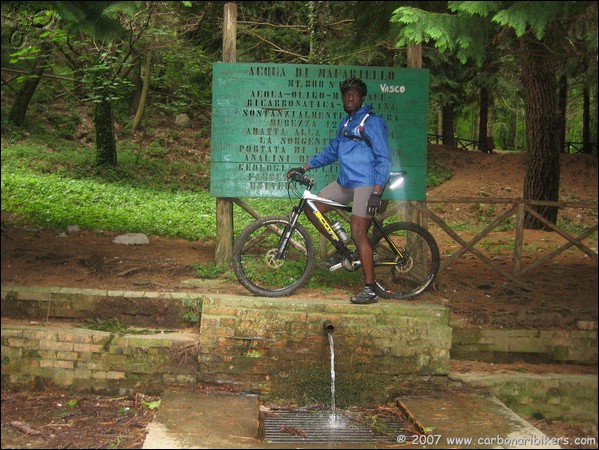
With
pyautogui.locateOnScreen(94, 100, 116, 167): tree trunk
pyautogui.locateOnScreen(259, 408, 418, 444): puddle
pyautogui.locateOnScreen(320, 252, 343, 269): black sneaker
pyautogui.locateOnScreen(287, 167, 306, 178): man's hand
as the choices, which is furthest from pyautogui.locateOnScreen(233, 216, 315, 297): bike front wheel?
pyautogui.locateOnScreen(94, 100, 116, 167): tree trunk

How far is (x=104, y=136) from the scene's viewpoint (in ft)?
52.5

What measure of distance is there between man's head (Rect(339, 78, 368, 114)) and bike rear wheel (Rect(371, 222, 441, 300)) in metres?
1.31

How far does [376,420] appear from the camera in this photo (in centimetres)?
604

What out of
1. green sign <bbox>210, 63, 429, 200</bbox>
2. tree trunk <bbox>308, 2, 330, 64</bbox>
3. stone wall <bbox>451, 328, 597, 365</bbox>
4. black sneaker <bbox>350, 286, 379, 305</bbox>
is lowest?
stone wall <bbox>451, 328, 597, 365</bbox>

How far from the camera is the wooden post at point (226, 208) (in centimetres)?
773

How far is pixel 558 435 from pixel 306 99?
14.1 feet

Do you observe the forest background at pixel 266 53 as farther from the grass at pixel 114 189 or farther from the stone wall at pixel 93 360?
the stone wall at pixel 93 360

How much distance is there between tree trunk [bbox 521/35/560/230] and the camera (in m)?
11.8

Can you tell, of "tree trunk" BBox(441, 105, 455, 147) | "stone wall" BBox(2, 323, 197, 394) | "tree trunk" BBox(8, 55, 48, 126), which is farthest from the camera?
"tree trunk" BBox(441, 105, 455, 147)

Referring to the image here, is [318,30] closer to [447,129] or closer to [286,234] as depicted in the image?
[286,234]

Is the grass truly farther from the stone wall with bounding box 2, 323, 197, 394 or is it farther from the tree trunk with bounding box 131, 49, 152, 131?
the stone wall with bounding box 2, 323, 197, 394

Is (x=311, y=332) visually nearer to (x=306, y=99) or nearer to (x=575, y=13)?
(x=306, y=99)

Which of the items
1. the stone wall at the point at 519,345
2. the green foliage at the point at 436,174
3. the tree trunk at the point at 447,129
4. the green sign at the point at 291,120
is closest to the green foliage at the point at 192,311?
the green sign at the point at 291,120

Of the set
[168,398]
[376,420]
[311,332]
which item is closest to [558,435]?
[376,420]
